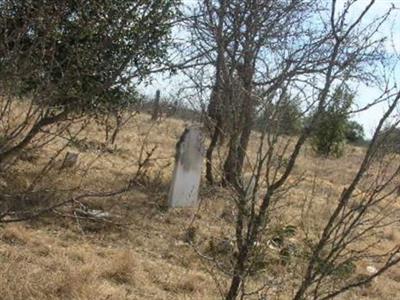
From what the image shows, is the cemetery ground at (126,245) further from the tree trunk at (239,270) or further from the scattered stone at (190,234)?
the tree trunk at (239,270)

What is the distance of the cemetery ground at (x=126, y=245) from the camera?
5.15m

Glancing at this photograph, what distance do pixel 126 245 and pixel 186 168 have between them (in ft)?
7.79

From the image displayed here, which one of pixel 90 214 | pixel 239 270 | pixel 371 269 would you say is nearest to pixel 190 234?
pixel 371 269

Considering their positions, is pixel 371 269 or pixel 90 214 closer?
pixel 90 214

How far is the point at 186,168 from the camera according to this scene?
994 centimetres

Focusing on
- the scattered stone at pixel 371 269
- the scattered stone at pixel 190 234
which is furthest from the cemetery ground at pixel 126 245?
the scattered stone at pixel 371 269

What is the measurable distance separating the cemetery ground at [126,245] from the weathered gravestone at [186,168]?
210 mm

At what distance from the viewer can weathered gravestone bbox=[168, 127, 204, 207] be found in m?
9.79

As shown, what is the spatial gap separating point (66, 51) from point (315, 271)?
183cm

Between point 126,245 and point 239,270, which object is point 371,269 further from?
point 239,270

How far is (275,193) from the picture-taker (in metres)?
3.75

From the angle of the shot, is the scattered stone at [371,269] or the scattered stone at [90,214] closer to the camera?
the scattered stone at [90,214]

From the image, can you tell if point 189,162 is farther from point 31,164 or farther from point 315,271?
point 315,271

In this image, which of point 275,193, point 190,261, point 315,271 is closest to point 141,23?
point 275,193
